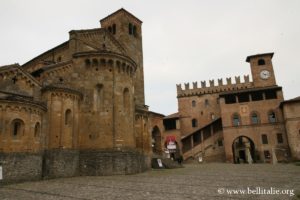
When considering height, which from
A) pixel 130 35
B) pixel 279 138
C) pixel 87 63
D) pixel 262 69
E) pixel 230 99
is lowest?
pixel 279 138

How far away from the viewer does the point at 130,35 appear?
36.1 metres

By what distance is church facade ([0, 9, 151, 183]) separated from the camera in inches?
694

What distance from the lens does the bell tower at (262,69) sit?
47781 mm

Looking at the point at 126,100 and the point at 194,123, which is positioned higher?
the point at 194,123

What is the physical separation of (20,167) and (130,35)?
77.6 feet

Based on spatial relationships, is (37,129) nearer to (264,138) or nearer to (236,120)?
(236,120)

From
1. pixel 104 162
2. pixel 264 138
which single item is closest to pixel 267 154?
pixel 264 138

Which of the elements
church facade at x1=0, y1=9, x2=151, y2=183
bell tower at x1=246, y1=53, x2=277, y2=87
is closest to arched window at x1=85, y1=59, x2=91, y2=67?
church facade at x1=0, y1=9, x2=151, y2=183

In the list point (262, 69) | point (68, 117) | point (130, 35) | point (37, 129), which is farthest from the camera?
point (262, 69)

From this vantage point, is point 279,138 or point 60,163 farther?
point 279,138

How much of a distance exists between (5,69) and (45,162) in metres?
7.16

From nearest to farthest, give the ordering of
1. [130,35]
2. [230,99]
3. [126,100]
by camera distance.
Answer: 1. [126,100]
2. [130,35]
3. [230,99]

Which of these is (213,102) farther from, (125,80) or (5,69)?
(5,69)

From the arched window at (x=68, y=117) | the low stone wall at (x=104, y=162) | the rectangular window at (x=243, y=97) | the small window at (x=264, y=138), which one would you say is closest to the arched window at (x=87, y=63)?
the arched window at (x=68, y=117)
